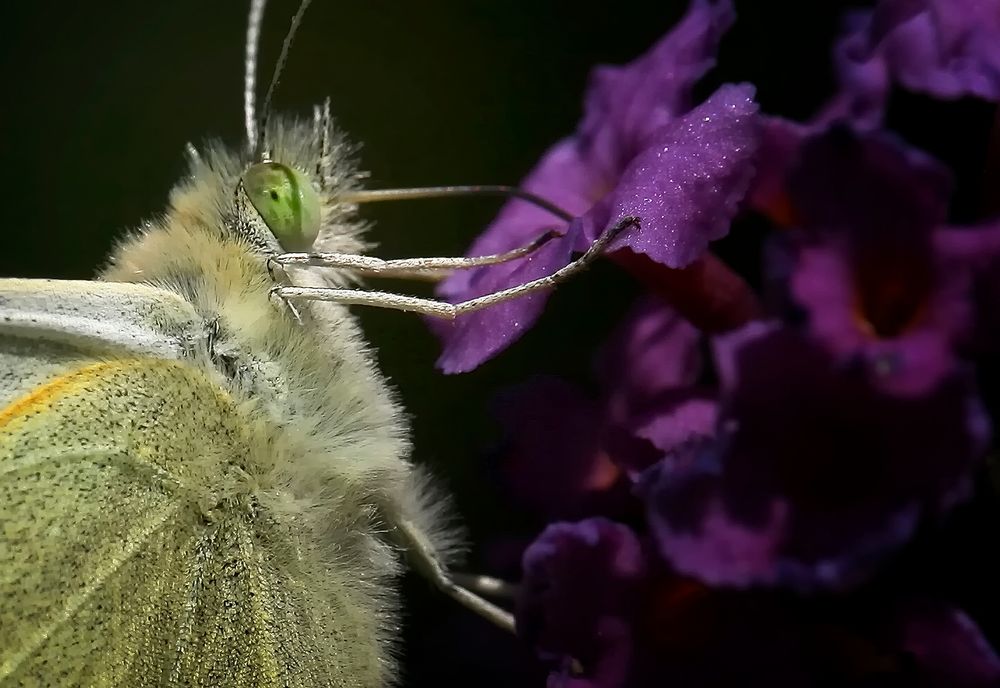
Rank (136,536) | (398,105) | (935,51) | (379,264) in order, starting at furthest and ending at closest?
(398,105), (379,264), (136,536), (935,51)

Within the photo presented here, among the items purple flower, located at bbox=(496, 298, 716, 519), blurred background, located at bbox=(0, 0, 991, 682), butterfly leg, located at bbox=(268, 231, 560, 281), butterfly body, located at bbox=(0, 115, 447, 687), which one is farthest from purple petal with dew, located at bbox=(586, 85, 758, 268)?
blurred background, located at bbox=(0, 0, 991, 682)

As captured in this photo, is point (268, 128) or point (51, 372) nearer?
point (51, 372)

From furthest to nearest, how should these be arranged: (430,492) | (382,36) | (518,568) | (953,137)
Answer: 1. (382,36)
2. (430,492)
3. (518,568)
4. (953,137)

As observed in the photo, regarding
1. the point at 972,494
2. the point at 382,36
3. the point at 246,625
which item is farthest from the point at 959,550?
the point at 382,36

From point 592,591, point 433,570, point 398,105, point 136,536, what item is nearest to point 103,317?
point 136,536

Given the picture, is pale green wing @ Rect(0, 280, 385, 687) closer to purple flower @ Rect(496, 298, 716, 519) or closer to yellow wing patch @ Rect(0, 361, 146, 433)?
yellow wing patch @ Rect(0, 361, 146, 433)

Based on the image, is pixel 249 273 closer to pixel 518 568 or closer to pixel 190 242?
pixel 190 242

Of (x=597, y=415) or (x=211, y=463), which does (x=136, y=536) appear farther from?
(x=597, y=415)
